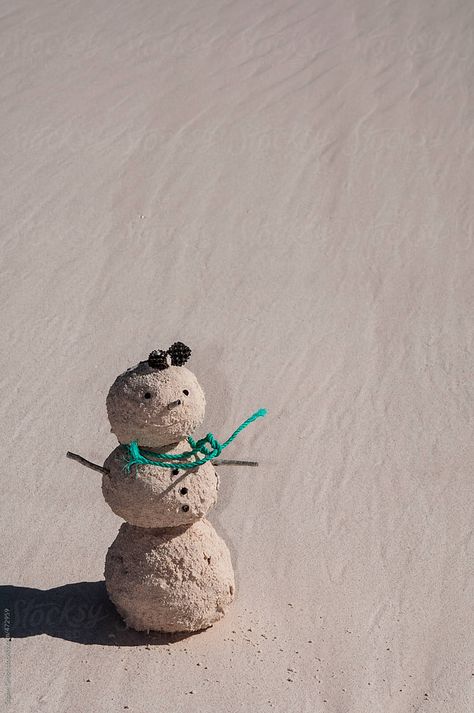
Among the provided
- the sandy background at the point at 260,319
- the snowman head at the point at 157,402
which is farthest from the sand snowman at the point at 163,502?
the sandy background at the point at 260,319

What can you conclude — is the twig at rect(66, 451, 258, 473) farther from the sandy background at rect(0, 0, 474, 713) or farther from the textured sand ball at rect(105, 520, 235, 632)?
the sandy background at rect(0, 0, 474, 713)

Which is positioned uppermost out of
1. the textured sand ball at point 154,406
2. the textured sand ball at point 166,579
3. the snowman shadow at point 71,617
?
the textured sand ball at point 154,406

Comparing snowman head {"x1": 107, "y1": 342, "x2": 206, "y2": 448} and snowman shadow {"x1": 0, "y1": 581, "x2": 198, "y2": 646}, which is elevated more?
snowman head {"x1": 107, "y1": 342, "x2": 206, "y2": 448}

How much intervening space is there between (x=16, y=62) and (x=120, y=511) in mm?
9264

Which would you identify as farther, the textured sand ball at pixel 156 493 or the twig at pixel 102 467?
the twig at pixel 102 467

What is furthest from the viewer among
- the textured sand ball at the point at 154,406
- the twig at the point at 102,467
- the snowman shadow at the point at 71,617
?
the snowman shadow at the point at 71,617

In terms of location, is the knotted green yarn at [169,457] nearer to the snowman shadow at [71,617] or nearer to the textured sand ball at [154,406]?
the textured sand ball at [154,406]

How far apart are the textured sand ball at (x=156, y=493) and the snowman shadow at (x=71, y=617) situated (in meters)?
0.64

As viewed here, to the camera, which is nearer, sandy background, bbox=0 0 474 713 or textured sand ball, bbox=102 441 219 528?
textured sand ball, bbox=102 441 219 528

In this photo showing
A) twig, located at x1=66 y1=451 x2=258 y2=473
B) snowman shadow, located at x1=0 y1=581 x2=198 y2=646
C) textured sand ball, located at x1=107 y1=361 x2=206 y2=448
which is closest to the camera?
textured sand ball, located at x1=107 y1=361 x2=206 y2=448

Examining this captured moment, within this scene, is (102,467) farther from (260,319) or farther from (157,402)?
(260,319)

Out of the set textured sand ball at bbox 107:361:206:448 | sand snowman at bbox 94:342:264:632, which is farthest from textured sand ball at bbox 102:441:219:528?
textured sand ball at bbox 107:361:206:448

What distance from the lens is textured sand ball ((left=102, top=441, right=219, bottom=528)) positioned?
5762mm

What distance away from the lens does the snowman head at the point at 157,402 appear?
5688 mm
